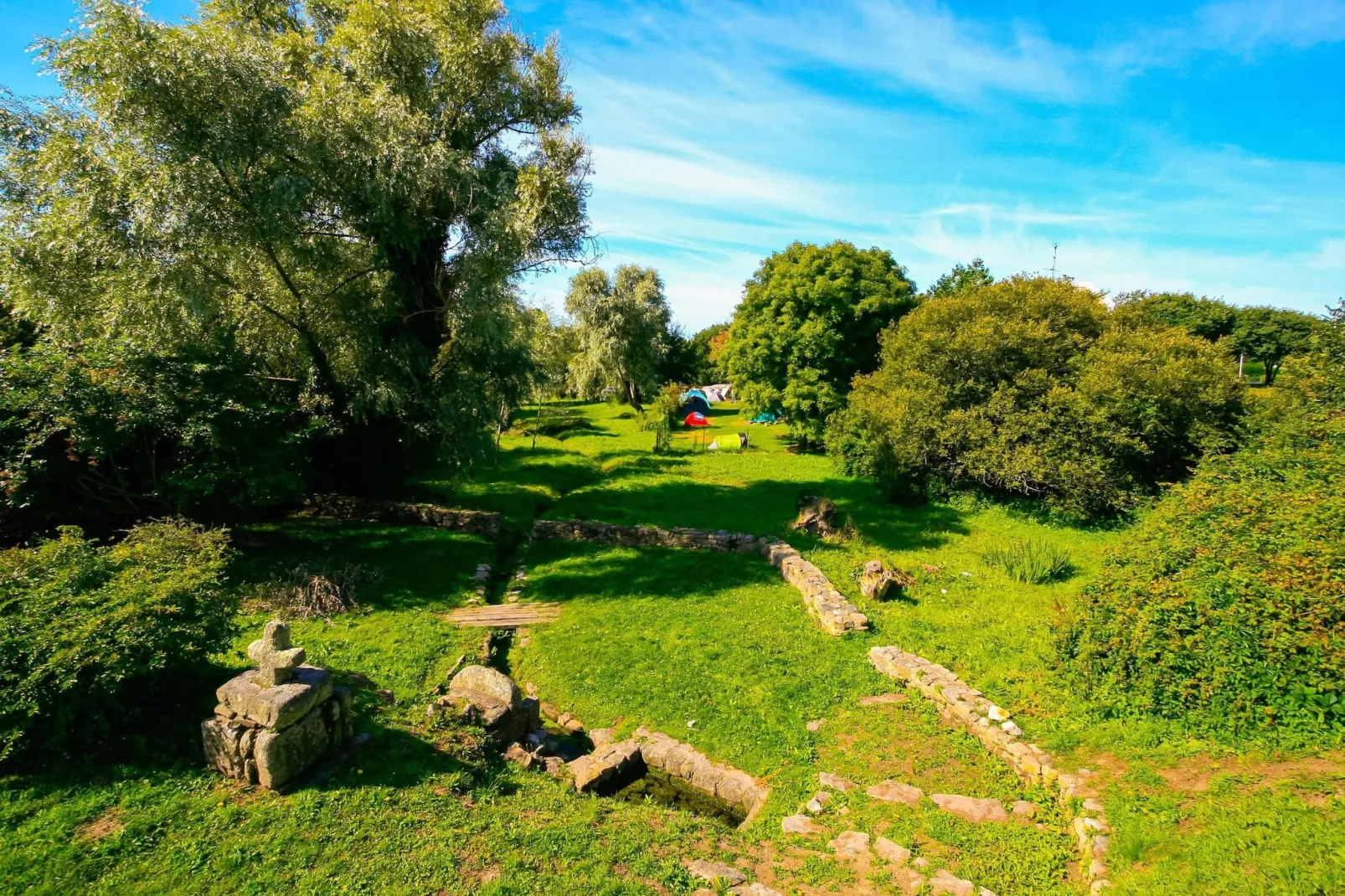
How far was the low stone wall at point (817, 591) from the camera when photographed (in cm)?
1053

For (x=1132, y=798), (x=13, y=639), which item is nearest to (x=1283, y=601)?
(x=1132, y=798)

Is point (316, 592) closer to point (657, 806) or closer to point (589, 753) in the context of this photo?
point (589, 753)

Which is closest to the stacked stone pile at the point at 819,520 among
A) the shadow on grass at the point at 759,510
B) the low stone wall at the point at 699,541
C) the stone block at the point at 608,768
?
the shadow on grass at the point at 759,510

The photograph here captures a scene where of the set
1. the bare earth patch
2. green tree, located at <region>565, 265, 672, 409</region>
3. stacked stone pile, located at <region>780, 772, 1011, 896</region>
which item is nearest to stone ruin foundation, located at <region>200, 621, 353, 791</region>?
the bare earth patch

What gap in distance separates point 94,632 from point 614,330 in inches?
1437

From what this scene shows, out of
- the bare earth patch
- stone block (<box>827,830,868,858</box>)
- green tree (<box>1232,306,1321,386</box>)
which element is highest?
green tree (<box>1232,306,1321,386</box>)

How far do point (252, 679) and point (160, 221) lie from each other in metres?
9.60

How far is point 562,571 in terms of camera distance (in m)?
13.9

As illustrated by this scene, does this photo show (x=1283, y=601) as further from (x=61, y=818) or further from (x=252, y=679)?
(x=61, y=818)

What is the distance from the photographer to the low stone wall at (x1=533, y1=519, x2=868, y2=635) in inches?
493

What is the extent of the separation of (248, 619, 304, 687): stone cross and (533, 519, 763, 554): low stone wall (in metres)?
10.00

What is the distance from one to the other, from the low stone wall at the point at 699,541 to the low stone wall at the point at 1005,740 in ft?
8.84

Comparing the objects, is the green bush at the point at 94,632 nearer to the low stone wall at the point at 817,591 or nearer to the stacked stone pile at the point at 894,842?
the stacked stone pile at the point at 894,842

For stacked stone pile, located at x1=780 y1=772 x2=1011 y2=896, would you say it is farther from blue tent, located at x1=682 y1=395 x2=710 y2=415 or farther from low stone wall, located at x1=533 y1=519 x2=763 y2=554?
blue tent, located at x1=682 y1=395 x2=710 y2=415
